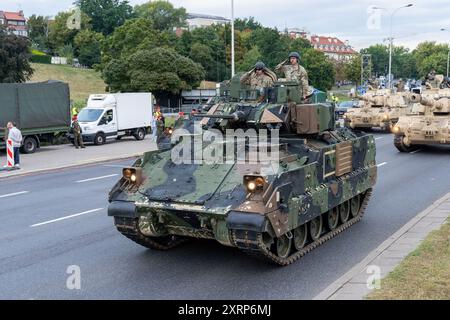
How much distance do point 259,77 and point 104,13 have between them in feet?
297

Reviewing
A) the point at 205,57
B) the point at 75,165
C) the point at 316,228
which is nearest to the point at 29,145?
the point at 75,165

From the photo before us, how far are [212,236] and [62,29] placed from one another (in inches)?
3625

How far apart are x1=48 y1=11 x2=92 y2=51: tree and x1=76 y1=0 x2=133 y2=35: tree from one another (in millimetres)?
1792

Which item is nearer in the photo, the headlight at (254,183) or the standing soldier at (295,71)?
the headlight at (254,183)

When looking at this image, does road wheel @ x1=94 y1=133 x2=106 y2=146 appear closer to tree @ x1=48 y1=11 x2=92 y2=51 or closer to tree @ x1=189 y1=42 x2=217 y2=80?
tree @ x1=189 y1=42 x2=217 y2=80

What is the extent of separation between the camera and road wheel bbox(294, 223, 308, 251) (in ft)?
32.6

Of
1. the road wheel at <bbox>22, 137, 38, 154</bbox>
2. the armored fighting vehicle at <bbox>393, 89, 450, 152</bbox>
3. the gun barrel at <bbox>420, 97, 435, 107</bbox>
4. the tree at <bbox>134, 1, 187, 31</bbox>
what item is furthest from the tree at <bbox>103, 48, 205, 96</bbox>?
the tree at <bbox>134, 1, 187, 31</bbox>

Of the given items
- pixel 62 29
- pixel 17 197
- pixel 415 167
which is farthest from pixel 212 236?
pixel 62 29

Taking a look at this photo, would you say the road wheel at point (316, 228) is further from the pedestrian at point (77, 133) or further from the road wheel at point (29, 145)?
the pedestrian at point (77, 133)

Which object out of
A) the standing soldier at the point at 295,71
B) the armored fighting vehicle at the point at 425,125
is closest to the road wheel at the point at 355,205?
the standing soldier at the point at 295,71

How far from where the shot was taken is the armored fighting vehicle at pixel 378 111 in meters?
31.8

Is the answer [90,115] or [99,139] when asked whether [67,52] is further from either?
[99,139]

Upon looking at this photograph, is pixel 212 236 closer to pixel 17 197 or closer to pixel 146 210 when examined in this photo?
pixel 146 210

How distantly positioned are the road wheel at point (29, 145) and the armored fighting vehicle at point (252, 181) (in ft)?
50.4
